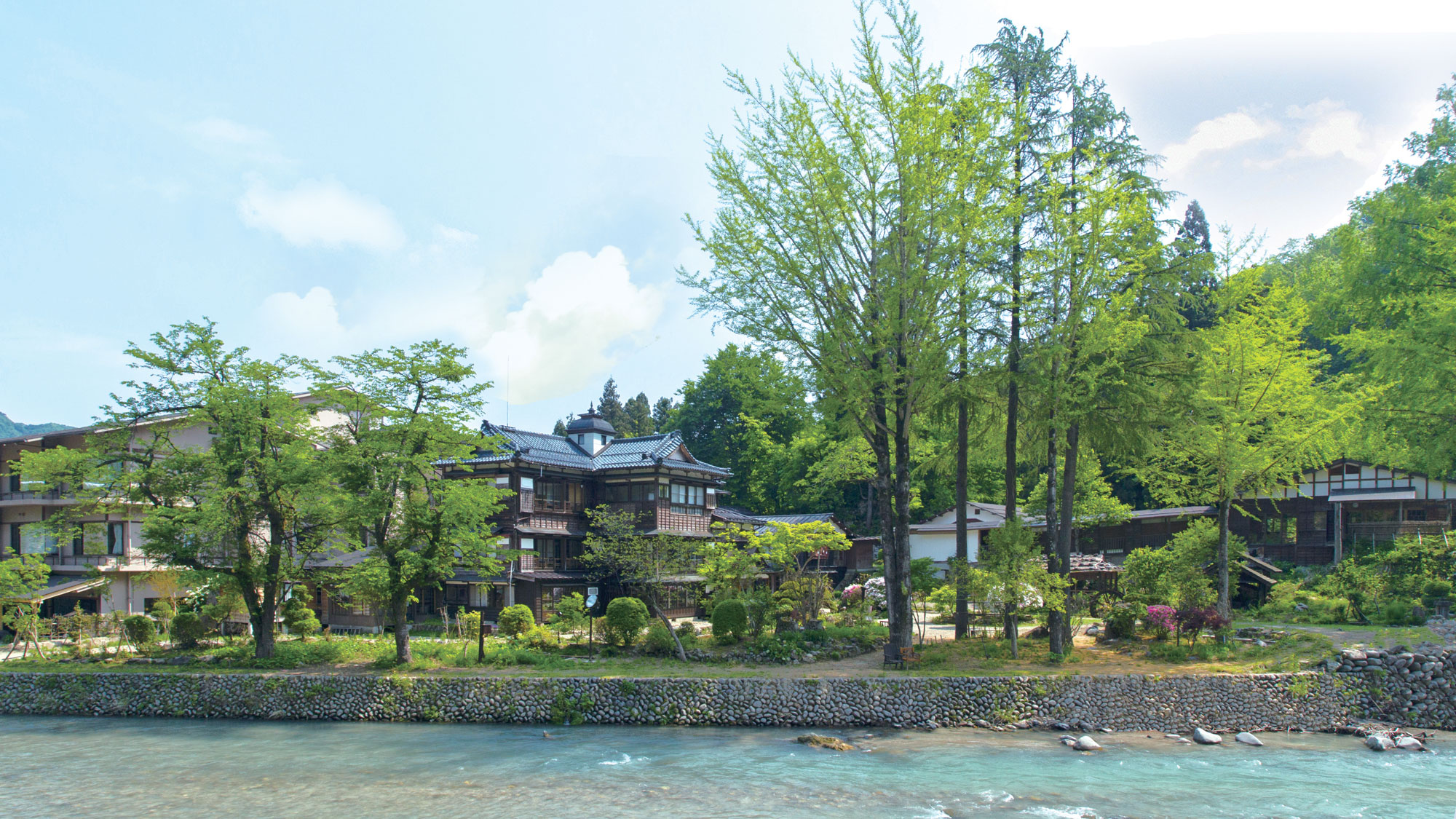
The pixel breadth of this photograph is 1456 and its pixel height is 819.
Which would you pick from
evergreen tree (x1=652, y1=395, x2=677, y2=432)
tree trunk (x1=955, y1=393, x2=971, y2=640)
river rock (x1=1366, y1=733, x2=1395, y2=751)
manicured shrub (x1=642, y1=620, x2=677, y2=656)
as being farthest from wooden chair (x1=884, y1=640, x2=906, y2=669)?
evergreen tree (x1=652, y1=395, x2=677, y2=432)

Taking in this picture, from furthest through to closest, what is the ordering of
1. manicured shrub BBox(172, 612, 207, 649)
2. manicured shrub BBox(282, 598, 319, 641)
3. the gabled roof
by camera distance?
the gabled roof < manicured shrub BBox(282, 598, 319, 641) < manicured shrub BBox(172, 612, 207, 649)

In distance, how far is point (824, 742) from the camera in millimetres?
18375

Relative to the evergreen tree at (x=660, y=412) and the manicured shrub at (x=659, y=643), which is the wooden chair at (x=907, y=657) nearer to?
the manicured shrub at (x=659, y=643)

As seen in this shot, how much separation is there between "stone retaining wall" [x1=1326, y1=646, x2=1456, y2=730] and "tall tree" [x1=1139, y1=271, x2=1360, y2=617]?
4.45 m

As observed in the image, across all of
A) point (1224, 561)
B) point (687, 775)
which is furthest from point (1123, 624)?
point (687, 775)

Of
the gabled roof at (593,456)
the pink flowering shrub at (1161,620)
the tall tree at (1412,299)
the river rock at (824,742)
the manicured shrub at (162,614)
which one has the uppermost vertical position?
the tall tree at (1412,299)

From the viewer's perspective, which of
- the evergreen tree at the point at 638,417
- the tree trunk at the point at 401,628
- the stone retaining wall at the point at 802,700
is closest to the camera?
the stone retaining wall at the point at 802,700

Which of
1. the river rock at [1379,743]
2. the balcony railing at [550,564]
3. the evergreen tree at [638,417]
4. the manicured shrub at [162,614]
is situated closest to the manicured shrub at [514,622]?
the balcony railing at [550,564]

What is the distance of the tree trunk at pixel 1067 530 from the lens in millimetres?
22875

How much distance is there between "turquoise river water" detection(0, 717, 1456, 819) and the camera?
47.4 ft

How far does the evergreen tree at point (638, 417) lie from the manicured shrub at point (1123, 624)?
178 feet

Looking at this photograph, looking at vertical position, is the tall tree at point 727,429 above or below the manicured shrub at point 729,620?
above

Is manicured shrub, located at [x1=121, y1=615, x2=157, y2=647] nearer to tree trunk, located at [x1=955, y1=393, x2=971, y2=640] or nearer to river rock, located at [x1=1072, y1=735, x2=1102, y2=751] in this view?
tree trunk, located at [x1=955, y1=393, x2=971, y2=640]

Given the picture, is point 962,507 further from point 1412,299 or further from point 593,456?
point 593,456
